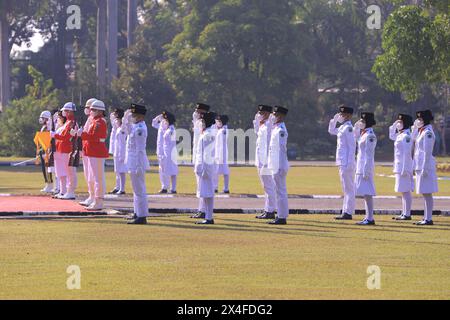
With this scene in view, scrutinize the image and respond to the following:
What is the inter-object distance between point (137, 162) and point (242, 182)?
653 inches

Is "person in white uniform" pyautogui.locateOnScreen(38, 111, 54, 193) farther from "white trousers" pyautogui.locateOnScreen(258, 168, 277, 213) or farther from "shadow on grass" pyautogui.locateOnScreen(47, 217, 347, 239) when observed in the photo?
"white trousers" pyautogui.locateOnScreen(258, 168, 277, 213)

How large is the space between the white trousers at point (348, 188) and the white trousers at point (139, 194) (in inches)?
166

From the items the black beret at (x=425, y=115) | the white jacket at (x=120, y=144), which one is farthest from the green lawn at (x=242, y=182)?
the black beret at (x=425, y=115)

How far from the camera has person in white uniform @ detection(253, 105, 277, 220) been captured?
2400cm

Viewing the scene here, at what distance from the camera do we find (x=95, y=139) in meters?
24.8

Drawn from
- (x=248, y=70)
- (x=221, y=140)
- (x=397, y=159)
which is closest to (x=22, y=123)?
(x=248, y=70)

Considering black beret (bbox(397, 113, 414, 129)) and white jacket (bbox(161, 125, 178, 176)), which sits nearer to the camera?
black beret (bbox(397, 113, 414, 129))

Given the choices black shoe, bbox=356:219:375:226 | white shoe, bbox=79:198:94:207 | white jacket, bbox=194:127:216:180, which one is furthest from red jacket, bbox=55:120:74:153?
black shoe, bbox=356:219:375:226

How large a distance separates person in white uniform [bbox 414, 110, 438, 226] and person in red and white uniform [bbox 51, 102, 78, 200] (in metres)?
8.39

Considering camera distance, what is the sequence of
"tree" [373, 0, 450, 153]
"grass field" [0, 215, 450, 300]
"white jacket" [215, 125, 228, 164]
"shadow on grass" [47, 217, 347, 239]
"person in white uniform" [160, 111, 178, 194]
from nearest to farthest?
1. "grass field" [0, 215, 450, 300]
2. "shadow on grass" [47, 217, 347, 239]
3. "white jacket" [215, 125, 228, 164]
4. "person in white uniform" [160, 111, 178, 194]
5. "tree" [373, 0, 450, 153]

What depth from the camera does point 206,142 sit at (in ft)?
72.8

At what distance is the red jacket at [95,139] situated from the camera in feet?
81.2

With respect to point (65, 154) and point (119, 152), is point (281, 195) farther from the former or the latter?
point (119, 152)
